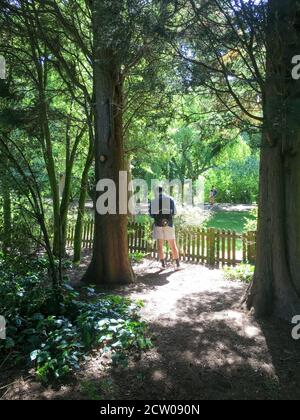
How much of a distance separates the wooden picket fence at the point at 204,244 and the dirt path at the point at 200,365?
3814mm

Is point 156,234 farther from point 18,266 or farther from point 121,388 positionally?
point 121,388

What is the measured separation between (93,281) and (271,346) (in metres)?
3.87

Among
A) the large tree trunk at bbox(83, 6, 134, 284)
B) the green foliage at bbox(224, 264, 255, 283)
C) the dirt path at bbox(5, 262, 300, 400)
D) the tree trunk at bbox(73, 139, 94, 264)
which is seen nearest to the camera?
the dirt path at bbox(5, 262, 300, 400)

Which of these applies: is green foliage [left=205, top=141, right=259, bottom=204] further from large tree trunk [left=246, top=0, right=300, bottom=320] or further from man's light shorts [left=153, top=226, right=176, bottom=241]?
large tree trunk [left=246, top=0, right=300, bottom=320]

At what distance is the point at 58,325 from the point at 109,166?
3457mm

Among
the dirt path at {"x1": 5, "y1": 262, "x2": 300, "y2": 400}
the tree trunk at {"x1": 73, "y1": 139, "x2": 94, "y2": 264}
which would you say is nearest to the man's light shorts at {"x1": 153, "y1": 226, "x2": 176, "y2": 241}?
the tree trunk at {"x1": 73, "y1": 139, "x2": 94, "y2": 264}

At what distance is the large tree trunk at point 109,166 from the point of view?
716 centimetres

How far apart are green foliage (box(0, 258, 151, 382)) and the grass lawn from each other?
47.3 ft

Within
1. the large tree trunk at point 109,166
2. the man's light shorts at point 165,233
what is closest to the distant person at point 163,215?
the man's light shorts at point 165,233

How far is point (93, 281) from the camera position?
7.40 m

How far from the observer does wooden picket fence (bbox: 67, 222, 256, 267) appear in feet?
31.4

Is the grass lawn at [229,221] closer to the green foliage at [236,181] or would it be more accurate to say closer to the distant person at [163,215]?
the green foliage at [236,181]
